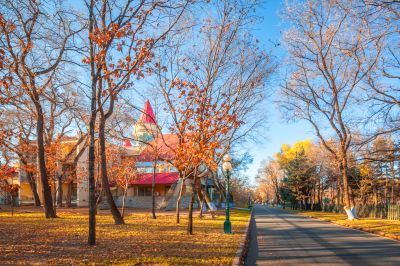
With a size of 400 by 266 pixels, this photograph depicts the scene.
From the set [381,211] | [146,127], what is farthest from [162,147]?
[381,211]

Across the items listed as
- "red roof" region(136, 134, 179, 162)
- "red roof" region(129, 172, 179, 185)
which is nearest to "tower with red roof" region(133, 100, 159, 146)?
"red roof" region(136, 134, 179, 162)

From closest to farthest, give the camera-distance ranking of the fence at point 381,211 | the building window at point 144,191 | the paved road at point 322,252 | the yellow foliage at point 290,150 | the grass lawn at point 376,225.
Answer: the paved road at point 322,252, the grass lawn at point 376,225, the fence at point 381,211, the building window at point 144,191, the yellow foliage at point 290,150

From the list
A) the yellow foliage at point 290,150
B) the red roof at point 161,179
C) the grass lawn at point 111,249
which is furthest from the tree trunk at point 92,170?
the yellow foliage at point 290,150

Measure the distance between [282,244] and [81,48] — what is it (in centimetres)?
970

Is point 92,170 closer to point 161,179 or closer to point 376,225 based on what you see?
point 376,225

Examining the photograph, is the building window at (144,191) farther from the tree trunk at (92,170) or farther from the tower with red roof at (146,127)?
the tree trunk at (92,170)

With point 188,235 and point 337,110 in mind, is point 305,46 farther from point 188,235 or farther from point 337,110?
point 188,235

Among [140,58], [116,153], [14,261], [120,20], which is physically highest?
[120,20]

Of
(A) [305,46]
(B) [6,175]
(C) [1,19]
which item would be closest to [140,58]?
(C) [1,19]

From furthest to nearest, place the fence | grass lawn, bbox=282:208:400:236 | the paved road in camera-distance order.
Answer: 1. the fence
2. grass lawn, bbox=282:208:400:236
3. the paved road

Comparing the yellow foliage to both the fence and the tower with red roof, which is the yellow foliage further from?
the tower with red roof

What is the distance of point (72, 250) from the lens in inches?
356

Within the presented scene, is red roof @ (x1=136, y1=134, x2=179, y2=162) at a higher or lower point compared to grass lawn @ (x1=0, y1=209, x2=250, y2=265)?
higher

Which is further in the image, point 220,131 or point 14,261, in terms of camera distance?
point 220,131
